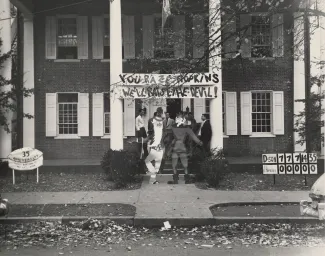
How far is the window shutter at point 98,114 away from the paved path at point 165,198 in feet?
21.2

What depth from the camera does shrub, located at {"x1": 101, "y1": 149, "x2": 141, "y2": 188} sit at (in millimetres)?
12164

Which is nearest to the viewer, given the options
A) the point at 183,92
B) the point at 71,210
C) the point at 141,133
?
the point at 71,210

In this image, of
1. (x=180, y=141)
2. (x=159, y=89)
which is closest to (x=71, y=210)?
(x=180, y=141)

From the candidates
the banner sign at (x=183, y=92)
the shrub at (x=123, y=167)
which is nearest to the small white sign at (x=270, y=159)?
the banner sign at (x=183, y=92)

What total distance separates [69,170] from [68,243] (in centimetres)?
835

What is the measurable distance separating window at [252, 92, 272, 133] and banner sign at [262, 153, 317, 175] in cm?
630

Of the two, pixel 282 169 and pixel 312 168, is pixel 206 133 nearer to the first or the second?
pixel 282 169

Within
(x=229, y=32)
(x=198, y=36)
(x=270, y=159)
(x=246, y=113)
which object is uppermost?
(x=198, y=36)

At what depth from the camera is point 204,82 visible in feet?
46.2

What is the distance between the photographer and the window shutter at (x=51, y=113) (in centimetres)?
1761

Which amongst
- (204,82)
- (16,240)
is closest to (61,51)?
(204,82)

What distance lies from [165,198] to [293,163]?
160 inches

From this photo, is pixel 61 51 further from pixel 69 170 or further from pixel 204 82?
pixel 204 82

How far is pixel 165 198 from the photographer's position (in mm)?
10297
